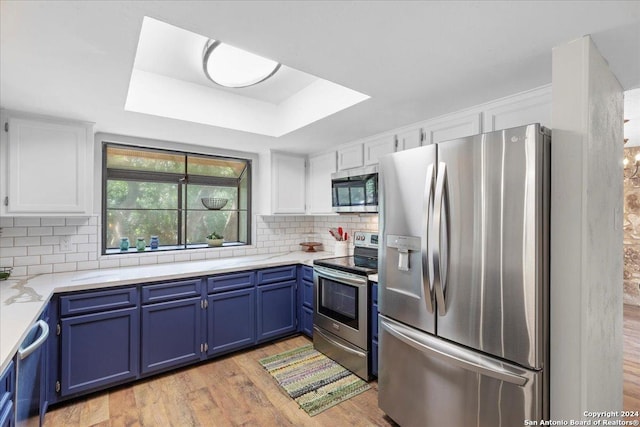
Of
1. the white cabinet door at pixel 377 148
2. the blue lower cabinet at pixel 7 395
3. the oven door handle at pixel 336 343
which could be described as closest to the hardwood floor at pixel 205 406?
the oven door handle at pixel 336 343

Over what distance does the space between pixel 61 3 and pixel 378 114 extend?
1924 millimetres

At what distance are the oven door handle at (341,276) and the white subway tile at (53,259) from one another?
223 cm

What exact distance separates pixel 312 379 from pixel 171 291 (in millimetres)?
1390

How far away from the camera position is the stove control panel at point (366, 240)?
2893mm

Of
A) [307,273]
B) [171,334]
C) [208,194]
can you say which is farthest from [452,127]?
[171,334]

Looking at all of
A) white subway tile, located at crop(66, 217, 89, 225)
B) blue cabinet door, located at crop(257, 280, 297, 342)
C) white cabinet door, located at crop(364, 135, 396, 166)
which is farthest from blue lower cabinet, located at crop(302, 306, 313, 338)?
white subway tile, located at crop(66, 217, 89, 225)

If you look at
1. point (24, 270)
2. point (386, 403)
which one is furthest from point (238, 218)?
point (386, 403)

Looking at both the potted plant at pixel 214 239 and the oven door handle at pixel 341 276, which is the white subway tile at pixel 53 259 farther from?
the oven door handle at pixel 341 276

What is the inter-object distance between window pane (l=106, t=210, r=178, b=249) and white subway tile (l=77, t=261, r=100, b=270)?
262mm

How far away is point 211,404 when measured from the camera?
89.1 inches

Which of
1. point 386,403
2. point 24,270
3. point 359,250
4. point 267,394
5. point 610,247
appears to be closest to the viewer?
point 610,247

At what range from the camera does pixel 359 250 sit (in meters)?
3.02

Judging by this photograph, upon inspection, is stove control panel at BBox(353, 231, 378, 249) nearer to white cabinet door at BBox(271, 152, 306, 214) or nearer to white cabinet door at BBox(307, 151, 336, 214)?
white cabinet door at BBox(307, 151, 336, 214)

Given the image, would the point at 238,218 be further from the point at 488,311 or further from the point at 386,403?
the point at 488,311
